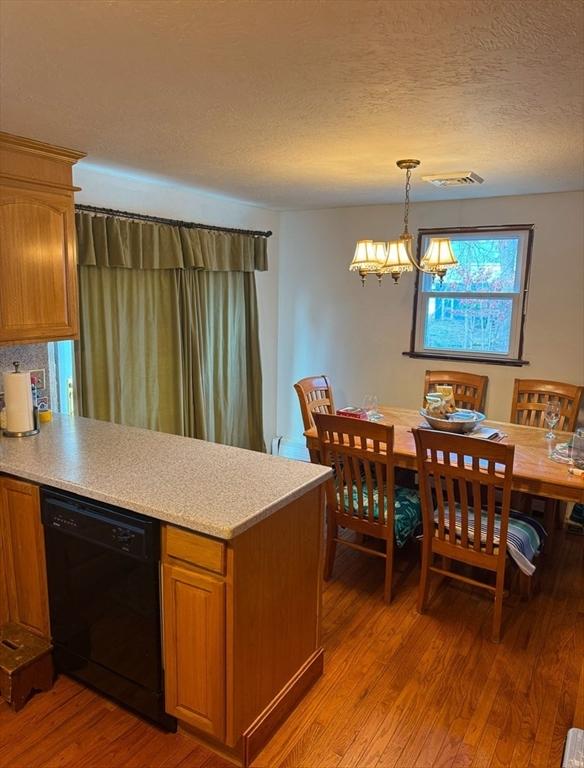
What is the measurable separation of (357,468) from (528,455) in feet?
3.07

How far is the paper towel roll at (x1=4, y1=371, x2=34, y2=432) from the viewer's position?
8.53 ft

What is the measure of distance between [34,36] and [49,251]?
127 centimetres

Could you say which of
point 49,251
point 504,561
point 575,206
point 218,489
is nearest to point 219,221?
point 49,251

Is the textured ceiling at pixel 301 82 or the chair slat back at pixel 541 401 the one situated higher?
→ the textured ceiling at pixel 301 82

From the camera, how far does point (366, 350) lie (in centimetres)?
476

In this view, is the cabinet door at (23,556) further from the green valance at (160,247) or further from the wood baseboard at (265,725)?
the green valance at (160,247)

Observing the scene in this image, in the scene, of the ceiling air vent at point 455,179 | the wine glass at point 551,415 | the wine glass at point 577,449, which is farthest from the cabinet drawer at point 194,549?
the ceiling air vent at point 455,179

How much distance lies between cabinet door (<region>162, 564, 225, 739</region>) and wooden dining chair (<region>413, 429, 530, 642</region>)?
4.13ft

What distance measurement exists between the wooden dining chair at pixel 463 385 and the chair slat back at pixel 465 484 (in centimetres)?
133

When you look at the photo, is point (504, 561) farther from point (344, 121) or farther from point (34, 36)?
point (34, 36)

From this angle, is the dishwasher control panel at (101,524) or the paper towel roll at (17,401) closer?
the dishwasher control panel at (101,524)

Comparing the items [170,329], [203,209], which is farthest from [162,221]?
[170,329]

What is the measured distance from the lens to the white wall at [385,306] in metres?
3.88

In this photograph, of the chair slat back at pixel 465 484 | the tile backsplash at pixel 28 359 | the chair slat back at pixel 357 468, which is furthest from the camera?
the tile backsplash at pixel 28 359
